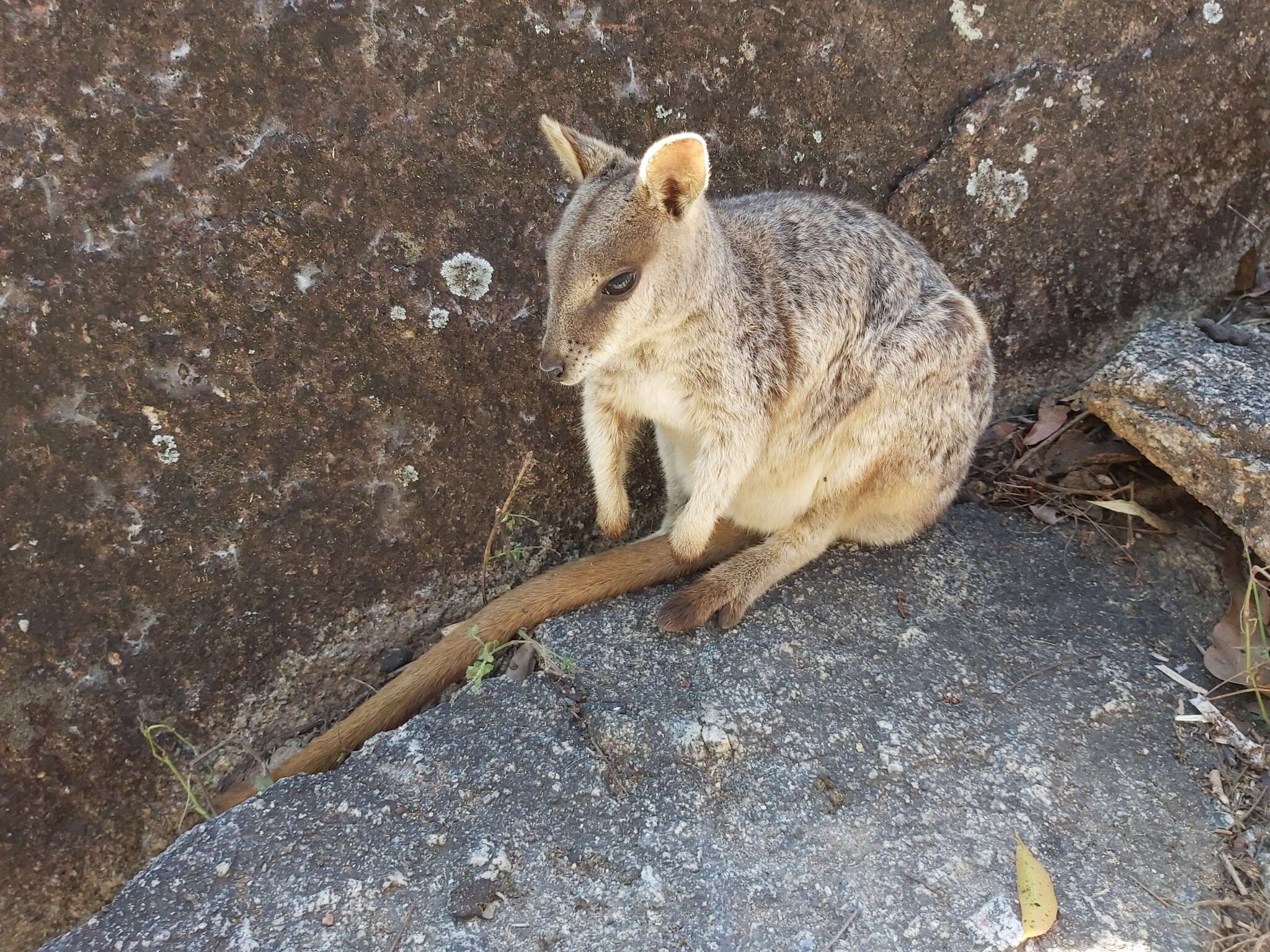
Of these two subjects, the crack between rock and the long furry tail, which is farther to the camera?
the crack between rock

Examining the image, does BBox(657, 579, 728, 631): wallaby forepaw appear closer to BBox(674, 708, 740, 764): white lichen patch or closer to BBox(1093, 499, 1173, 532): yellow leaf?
BBox(674, 708, 740, 764): white lichen patch

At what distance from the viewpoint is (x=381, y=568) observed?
2.87 metres

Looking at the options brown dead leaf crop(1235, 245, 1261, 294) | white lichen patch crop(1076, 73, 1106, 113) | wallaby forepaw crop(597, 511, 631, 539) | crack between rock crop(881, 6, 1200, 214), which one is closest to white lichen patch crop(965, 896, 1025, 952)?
wallaby forepaw crop(597, 511, 631, 539)

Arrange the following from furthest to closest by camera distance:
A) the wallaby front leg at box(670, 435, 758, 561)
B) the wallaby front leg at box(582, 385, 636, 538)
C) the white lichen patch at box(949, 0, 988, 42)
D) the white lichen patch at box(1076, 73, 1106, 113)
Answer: the white lichen patch at box(1076, 73, 1106, 113) → the white lichen patch at box(949, 0, 988, 42) → the wallaby front leg at box(582, 385, 636, 538) → the wallaby front leg at box(670, 435, 758, 561)

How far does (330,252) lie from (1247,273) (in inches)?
137

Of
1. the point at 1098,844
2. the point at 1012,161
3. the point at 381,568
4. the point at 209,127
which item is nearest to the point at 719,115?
the point at 1012,161

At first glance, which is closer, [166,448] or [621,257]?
[621,257]

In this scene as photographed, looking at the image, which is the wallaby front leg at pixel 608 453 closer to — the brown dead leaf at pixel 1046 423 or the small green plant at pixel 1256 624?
the brown dead leaf at pixel 1046 423

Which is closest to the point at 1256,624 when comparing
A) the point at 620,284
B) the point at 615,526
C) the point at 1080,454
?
the point at 1080,454

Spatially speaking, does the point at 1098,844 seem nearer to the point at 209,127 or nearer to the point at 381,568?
the point at 381,568

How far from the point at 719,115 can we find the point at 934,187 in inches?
33.2

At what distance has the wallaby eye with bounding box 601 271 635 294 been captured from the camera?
2.29m

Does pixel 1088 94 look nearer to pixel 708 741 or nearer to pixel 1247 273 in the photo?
pixel 1247 273

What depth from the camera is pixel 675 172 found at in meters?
2.25
